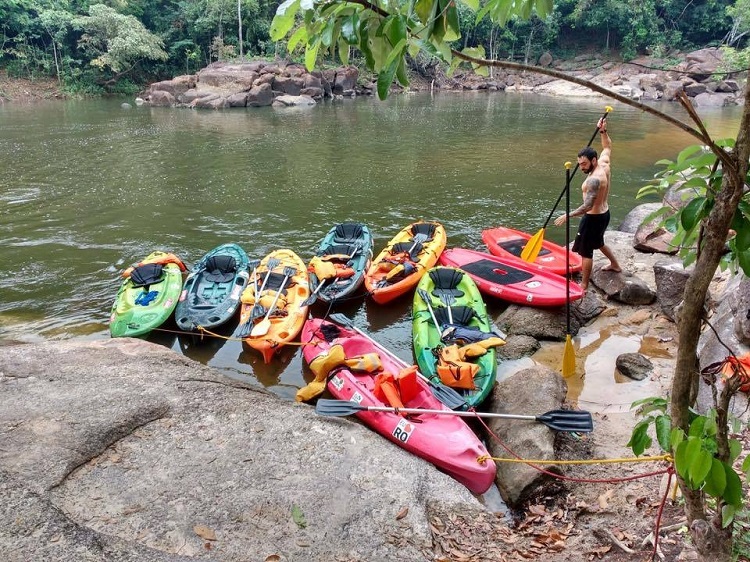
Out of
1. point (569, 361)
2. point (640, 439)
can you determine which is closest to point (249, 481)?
point (640, 439)

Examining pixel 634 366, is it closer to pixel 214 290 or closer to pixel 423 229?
pixel 423 229

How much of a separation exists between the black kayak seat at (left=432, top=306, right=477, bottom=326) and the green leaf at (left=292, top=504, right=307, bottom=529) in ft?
10.7

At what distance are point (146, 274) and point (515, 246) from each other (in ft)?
18.4

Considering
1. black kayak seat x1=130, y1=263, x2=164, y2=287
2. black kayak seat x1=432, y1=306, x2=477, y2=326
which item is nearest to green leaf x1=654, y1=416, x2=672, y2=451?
black kayak seat x1=432, y1=306, x2=477, y2=326

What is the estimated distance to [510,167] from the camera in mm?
14094

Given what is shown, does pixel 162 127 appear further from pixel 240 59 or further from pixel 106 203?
pixel 240 59

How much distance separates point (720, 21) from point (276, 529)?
48.0 m

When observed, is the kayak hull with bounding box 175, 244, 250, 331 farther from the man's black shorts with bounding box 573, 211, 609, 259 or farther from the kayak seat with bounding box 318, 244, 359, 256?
the man's black shorts with bounding box 573, 211, 609, 259

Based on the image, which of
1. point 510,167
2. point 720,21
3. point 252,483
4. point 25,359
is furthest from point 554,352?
point 720,21

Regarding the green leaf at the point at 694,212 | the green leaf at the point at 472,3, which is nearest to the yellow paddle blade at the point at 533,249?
the green leaf at the point at 694,212

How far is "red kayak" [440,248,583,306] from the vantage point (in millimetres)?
6434

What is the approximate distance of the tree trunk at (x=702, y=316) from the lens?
143 centimetres

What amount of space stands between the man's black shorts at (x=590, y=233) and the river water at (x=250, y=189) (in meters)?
1.36

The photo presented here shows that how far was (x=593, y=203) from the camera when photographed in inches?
233
